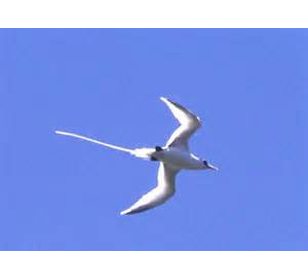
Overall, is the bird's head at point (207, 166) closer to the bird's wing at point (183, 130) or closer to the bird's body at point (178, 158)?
the bird's body at point (178, 158)

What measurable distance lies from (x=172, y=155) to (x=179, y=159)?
7.1 inches

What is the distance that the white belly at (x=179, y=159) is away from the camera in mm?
18797

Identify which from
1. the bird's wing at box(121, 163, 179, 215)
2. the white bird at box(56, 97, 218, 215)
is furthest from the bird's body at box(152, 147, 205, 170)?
the bird's wing at box(121, 163, 179, 215)

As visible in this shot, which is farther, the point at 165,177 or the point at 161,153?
the point at 165,177

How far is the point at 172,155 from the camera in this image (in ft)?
62.0

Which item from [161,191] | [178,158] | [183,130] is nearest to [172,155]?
[178,158]

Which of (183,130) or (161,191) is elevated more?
(183,130)

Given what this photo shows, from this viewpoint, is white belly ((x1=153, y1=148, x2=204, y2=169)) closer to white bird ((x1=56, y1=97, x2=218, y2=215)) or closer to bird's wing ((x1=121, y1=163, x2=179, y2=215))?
white bird ((x1=56, y1=97, x2=218, y2=215))

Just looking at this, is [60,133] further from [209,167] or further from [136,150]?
[209,167]

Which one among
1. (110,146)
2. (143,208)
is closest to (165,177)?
(143,208)

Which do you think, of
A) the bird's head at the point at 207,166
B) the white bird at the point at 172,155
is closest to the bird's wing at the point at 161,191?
the white bird at the point at 172,155

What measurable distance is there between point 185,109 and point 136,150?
1.10 meters

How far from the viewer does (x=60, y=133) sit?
1877 cm

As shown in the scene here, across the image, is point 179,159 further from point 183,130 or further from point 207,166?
point 207,166
